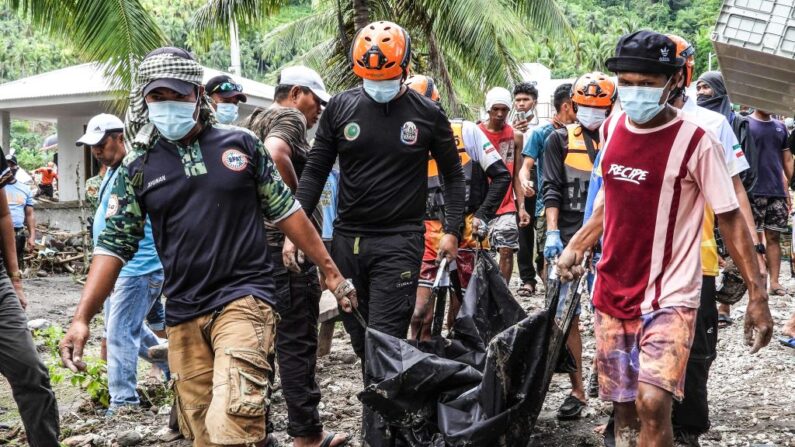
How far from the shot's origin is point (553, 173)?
21.2 feet

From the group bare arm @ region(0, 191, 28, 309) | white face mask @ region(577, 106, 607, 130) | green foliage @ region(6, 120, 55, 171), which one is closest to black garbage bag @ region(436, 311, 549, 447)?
white face mask @ region(577, 106, 607, 130)

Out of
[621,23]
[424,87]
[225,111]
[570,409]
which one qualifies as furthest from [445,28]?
[621,23]

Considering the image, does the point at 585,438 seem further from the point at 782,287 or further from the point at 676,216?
the point at 782,287

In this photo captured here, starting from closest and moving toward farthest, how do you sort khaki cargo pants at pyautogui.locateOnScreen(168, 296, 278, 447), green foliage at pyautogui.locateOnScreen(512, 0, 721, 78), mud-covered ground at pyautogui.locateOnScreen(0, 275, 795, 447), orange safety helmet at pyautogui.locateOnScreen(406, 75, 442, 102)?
khaki cargo pants at pyautogui.locateOnScreen(168, 296, 278, 447), mud-covered ground at pyautogui.locateOnScreen(0, 275, 795, 447), orange safety helmet at pyautogui.locateOnScreen(406, 75, 442, 102), green foliage at pyautogui.locateOnScreen(512, 0, 721, 78)

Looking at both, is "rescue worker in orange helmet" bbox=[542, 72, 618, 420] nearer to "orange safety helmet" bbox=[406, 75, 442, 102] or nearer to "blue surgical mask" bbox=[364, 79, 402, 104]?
"orange safety helmet" bbox=[406, 75, 442, 102]

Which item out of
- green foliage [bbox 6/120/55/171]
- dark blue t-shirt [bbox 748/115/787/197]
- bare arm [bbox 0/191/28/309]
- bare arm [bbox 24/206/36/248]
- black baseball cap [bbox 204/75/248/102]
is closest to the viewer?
bare arm [bbox 0/191/28/309]

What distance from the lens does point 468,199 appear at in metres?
7.25

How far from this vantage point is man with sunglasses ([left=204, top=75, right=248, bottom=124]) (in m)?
6.19

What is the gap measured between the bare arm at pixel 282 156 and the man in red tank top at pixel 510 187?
401 centimetres

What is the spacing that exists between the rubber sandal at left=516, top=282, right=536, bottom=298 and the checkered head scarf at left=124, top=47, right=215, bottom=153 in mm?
7495

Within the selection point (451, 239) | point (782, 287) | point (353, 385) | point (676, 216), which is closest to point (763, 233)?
point (782, 287)

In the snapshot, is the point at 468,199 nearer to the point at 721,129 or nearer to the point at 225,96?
the point at 225,96

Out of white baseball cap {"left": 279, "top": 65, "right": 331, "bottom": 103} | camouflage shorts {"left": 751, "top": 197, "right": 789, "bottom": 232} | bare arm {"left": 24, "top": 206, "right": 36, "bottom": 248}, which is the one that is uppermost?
white baseball cap {"left": 279, "top": 65, "right": 331, "bottom": 103}

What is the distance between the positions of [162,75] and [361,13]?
11855 mm
